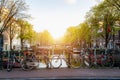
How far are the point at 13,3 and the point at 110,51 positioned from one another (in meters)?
30.9

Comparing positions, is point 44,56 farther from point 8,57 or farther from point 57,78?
point 57,78

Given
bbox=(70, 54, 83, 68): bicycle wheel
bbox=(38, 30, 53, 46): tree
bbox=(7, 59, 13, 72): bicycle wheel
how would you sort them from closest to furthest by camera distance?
bbox=(7, 59, 13, 72): bicycle wheel, bbox=(70, 54, 83, 68): bicycle wheel, bbox=(38, 30, 53, 46): tree

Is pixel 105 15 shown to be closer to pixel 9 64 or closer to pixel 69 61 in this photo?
pixel 69 61

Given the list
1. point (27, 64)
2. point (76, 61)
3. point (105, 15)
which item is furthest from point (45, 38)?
point (27, 64)

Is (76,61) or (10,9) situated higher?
(10,9)

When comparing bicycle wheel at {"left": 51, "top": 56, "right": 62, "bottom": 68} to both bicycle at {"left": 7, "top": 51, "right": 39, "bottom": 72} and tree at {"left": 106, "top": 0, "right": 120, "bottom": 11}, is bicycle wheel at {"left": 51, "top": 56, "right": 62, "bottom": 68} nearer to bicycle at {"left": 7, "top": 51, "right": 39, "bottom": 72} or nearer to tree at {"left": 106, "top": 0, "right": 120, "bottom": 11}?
bicycle at {"left": 7, "top": 51, "right": 39, "bottom": 72}

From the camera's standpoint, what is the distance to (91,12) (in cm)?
6331

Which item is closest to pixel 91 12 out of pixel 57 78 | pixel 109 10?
pixel 109 10

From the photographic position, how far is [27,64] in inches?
687

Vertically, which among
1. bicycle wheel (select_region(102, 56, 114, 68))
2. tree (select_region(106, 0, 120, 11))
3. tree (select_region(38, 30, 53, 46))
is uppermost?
tree (select_region(106, 0, 120, 11))

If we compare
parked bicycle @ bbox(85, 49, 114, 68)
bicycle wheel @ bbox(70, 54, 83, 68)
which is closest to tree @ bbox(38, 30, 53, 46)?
bicycle wheel @ bbox(70, 54, 83, 68)

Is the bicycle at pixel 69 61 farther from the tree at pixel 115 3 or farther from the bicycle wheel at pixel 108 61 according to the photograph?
the tree at pixel 115 3

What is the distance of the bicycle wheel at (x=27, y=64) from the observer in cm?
1729

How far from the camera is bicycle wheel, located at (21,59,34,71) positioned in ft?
56.7
